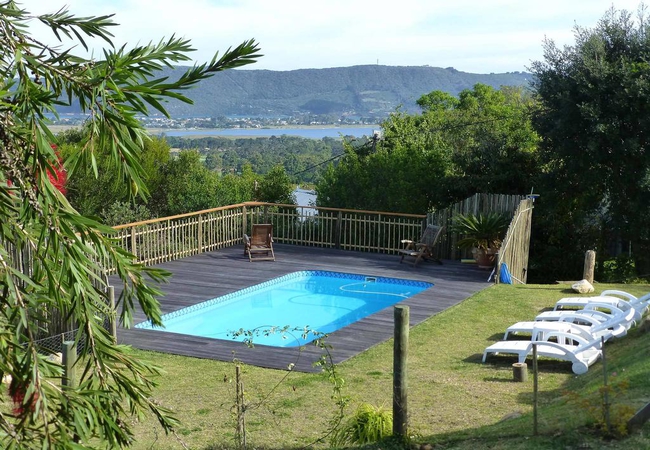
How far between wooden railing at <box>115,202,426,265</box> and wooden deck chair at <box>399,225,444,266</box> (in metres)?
0.45

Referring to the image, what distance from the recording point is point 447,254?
16.9 meters

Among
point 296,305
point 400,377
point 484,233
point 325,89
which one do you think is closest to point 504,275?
point 484,233

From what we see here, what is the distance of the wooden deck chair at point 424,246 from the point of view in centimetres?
1602

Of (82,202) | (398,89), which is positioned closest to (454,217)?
(82,202)

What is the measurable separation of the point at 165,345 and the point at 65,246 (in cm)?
846

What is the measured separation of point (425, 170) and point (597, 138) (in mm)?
3658

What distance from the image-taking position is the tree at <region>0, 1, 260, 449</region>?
2549 millimetres

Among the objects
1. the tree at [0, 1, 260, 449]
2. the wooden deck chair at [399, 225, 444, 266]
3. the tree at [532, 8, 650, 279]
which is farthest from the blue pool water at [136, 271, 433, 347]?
the tree at [0, 1, 260, 449]

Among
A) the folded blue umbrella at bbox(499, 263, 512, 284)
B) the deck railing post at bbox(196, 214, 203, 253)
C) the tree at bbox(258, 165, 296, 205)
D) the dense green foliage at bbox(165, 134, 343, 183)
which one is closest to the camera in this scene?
the folded blue umbrella at bbox(499, 263, 512, 284)

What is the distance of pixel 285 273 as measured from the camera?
1558cm

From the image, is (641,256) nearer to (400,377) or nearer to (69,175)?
(400,377)

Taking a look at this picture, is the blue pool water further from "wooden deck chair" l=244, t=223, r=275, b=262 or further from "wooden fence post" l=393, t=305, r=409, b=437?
"wooden fence post" l=393, t=305, r=409, b=437

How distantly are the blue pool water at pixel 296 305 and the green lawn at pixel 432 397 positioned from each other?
241 centimetres

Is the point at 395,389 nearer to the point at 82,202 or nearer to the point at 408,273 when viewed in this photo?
the point at 408,273
